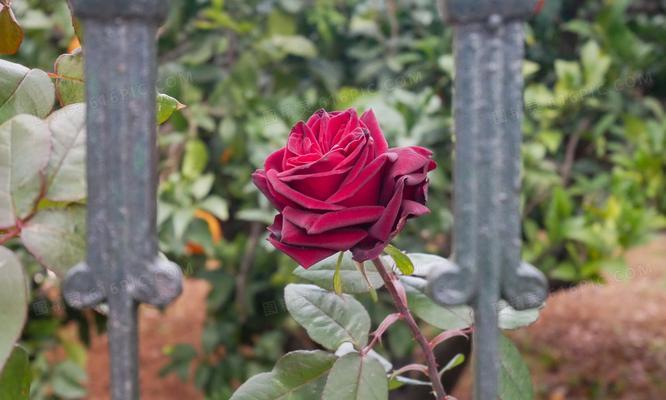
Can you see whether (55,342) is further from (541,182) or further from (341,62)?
(541,182)

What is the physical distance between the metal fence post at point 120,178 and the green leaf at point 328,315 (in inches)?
12.7

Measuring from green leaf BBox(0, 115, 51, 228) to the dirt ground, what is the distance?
2.65 meters

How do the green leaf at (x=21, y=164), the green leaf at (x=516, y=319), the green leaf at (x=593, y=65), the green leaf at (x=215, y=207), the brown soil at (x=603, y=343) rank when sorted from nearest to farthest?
the green leaf at (x=21, y=164)
the green leaf at (x=516, y=319)
the green leaf at (x=215, y=207)
the green leaf at (x=593, y=65)
the brown soil at (x=603, y=343)

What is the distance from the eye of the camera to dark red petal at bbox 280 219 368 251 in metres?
0.71

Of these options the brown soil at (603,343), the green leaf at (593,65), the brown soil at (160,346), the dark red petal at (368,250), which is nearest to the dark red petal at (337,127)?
the dark red petal at (368,250)

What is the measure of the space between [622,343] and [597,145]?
2.32 meters

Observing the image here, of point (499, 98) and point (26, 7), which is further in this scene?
point (26, 7)

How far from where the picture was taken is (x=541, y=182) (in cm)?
205

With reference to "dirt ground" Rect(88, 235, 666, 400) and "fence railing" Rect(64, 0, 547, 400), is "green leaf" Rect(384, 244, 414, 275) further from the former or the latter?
"dirt ground" Rect(88, 235, 666, 400)

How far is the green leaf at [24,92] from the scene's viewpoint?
0.81 metres

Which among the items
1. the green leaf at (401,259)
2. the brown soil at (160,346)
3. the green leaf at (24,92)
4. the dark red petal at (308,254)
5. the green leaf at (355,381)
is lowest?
the brown soil at (160,346)

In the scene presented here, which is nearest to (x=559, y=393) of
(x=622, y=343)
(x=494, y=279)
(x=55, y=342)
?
(x=622, y=343)

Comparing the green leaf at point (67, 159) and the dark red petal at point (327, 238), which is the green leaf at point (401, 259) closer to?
the dark red petal at point (327, 238)

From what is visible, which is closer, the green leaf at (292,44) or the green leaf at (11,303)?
the green leaf at (11,303)
